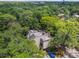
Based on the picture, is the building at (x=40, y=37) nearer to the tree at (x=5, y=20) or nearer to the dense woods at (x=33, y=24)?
the dense woods at (x=33, y=24)

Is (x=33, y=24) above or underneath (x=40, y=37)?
above

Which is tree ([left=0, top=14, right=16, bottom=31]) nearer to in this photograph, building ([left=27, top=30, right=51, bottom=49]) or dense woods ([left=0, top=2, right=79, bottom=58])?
dense woods ([left=0, top=2, right=79, bottom=58])

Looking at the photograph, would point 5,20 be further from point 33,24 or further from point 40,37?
point 40,37

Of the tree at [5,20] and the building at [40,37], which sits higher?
the tree at [5,20]

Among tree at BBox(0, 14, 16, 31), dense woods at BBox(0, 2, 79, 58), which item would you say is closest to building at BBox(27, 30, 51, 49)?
dense woods at BBox(0, 2, 79, 58)

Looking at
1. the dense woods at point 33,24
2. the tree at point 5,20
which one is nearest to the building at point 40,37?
the dense woods at point 33,24

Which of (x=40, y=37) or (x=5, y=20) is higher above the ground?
(x=5, y=20)

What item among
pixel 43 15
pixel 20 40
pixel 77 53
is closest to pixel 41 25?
pixel 43 15

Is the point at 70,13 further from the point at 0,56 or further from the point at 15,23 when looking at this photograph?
the point at 0,56

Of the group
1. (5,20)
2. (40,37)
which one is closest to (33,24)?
(40,37)
